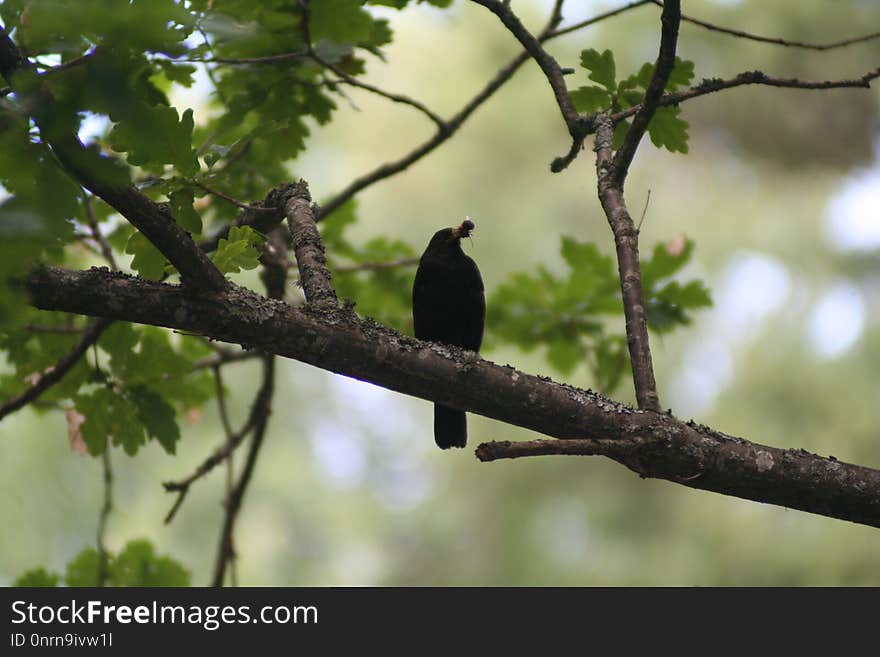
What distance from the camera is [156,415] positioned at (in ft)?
9.75

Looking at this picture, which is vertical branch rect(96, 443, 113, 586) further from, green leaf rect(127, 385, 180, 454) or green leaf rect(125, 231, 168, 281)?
green leaf rect(125, 231, 168, 281)

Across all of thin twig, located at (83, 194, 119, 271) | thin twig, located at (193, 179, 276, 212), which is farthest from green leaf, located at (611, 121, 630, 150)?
thin twig, located at (83, 194, 119, 271)

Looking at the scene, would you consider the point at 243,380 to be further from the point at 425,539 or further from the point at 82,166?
the point at 82,166

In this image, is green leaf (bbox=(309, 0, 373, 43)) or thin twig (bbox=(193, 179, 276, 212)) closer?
thin twig (bbox=(193, 179, 276, 212))

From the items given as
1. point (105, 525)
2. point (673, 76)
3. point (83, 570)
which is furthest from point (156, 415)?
point (673, 76)

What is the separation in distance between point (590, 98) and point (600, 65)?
126 millimetres

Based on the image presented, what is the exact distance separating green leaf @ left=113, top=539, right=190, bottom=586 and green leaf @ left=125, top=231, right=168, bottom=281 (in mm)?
1571

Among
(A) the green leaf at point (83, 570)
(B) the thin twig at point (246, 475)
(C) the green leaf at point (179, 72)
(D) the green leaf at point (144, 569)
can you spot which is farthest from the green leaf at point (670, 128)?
(A) the green leaf at point (83, 570)

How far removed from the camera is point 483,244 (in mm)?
9914

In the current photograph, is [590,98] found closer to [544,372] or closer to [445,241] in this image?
[445,241]

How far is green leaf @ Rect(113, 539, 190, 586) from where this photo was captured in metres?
3.52

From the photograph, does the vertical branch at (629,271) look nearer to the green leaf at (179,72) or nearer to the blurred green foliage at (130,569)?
the green leaf at (179,72)

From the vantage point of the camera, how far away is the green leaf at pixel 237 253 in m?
2.35

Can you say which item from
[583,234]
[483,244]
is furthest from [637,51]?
[483,244]
